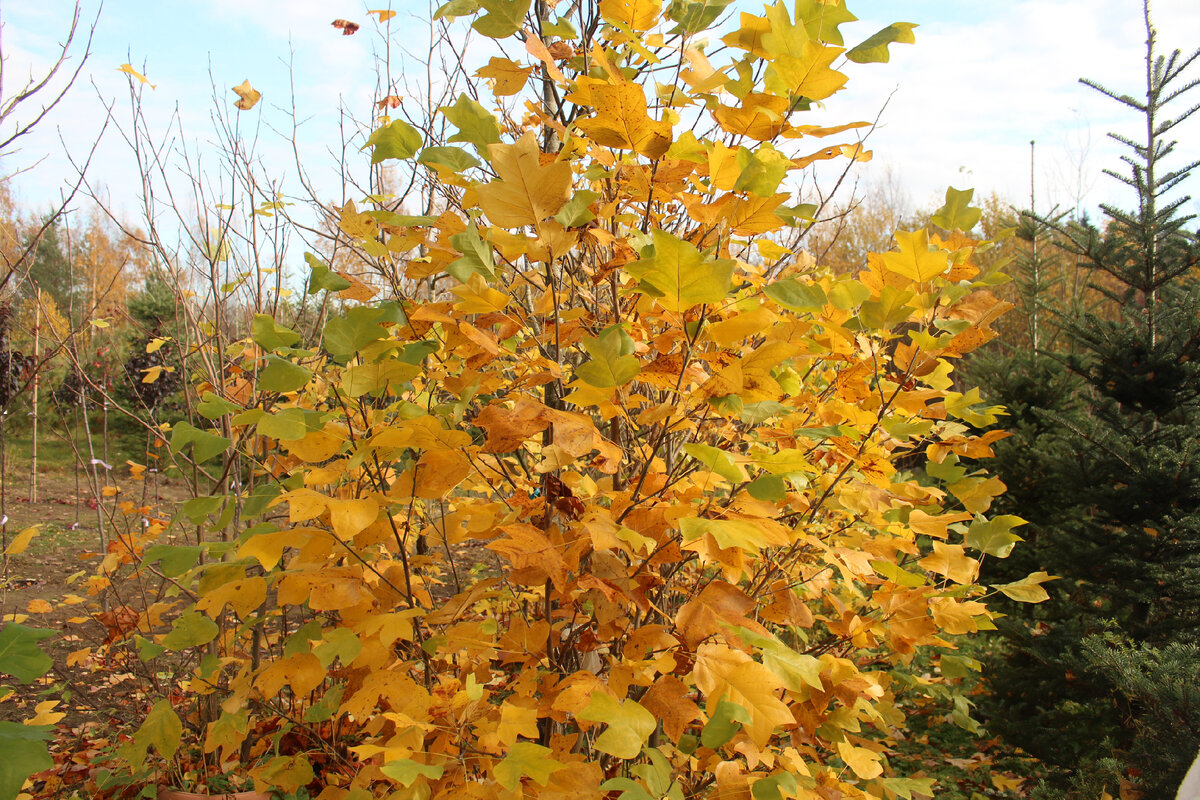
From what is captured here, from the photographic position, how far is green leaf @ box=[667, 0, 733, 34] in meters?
1.17

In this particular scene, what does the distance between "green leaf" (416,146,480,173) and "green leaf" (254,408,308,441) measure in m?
0.46

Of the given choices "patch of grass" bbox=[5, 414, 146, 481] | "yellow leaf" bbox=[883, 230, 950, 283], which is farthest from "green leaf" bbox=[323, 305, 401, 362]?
"patch of grass" bbox=[5, 414, 146, 481]

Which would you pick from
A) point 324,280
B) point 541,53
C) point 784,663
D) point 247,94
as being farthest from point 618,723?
point 247,94

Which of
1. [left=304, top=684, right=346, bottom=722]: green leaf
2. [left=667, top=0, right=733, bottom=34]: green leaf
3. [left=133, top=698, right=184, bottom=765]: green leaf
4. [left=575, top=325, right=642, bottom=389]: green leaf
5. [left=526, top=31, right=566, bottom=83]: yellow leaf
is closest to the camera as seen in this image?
[left=575, top=325, right=642, bottom=389]: green leaf

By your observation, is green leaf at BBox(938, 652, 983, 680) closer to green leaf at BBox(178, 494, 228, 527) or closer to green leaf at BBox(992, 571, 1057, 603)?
Result: green leaf at BBox(992, 571, 1057, 603)

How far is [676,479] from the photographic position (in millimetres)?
1143

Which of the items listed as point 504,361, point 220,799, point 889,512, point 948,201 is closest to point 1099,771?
point 889,512

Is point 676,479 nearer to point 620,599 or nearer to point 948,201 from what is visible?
point 620,599

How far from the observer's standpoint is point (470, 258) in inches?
39.9

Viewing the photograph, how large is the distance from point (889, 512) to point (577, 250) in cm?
96

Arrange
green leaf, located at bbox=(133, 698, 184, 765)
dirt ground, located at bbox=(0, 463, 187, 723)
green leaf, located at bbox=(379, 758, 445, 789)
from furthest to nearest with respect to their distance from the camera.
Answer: dirt ground, located at bbox=(0, 463, 187, 723) < green leaf, located at bbox=(133, 698, 184, 765) < green leaf, located at bbox=(379, 758, 445, 789)

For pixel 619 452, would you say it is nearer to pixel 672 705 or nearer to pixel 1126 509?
pixel 672 705

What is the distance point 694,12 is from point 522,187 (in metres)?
0.59

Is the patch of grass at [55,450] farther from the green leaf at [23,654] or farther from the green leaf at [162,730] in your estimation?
the green leaf at [23,654]
